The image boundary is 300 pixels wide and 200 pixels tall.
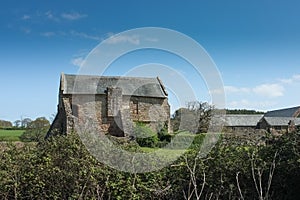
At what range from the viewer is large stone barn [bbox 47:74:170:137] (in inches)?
1284

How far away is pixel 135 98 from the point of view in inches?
1393

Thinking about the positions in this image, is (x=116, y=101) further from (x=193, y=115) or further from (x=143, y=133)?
(x=193, y=115)

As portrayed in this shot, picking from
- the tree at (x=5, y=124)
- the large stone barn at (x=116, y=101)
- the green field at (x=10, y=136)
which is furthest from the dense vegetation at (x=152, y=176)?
the tree at (x=5, y=124)

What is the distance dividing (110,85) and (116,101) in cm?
249

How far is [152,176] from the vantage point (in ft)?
21.5

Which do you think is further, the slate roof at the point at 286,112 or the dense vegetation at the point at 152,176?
the slate roof at the point at 286,112

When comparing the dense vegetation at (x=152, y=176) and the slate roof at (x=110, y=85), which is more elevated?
the slate roof at (x=110, y=85)

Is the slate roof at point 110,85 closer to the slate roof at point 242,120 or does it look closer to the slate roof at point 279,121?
the slate roof at point 279,121

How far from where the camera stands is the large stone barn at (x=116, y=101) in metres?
32.6

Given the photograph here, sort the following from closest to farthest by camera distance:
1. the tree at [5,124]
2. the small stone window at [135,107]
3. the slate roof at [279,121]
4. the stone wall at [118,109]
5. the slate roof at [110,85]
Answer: the stone wall at [118,109] → the slate roof at [110,85] → the small stone window at [135,107] → the tree at [5,124] → the slate roof at [279,121]

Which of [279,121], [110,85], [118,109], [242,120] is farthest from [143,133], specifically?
[242,120]

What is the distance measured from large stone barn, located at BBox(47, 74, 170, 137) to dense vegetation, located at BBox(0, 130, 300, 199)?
2402 cm

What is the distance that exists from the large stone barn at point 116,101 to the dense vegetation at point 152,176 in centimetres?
2402

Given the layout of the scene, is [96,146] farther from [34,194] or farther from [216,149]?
[216,149]
